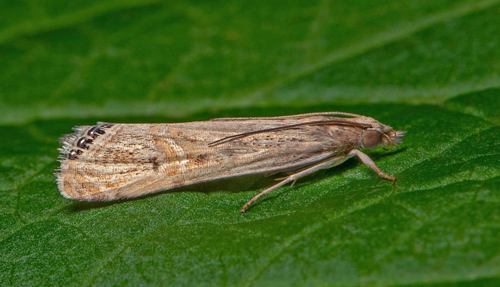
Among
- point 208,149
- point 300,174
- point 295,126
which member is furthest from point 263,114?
point 300,174

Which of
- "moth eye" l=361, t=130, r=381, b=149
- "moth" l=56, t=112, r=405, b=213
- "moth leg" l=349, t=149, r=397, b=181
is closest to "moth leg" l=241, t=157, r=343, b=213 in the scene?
"moth" l=56, t=112, r=405, b=213

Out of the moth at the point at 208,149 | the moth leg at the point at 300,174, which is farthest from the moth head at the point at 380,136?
the moth leg at the point at 300,174

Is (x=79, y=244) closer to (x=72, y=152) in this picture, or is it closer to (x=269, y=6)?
(x=72, y=152)

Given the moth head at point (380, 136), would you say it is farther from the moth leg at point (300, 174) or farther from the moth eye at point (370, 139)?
the moth leg at point (300, 174)

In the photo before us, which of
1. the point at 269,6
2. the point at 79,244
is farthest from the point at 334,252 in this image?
the point at 269,6

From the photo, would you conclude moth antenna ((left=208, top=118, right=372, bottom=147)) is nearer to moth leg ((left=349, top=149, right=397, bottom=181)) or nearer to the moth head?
the moth head

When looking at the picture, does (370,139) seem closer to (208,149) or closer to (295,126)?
(295,126)

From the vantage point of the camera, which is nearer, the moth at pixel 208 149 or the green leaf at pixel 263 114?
the green leaf at pixel 263 114
